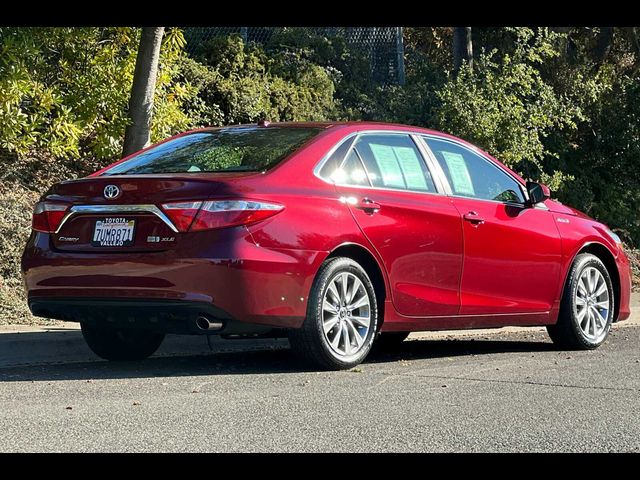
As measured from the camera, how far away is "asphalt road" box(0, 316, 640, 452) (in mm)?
5488

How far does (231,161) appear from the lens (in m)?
7.85

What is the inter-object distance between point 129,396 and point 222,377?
37.6 inches

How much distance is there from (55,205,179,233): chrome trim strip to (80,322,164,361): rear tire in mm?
1051

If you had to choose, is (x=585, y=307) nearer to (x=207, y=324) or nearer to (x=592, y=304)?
(x=592, y=304)

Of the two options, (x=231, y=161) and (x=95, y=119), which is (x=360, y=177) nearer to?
(x=231, y=161)

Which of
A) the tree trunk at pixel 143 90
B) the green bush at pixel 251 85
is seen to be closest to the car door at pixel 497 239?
the tree trunk at pixel 143 90

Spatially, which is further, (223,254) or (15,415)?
(223,254)

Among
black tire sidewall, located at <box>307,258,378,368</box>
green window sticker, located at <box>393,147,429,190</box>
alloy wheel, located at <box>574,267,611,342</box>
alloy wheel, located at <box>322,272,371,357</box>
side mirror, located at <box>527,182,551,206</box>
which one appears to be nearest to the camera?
black tire sidewall, located at <box>307,258,378,368</box>

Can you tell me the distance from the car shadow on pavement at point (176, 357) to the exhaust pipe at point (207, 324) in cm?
54

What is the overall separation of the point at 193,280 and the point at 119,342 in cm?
153

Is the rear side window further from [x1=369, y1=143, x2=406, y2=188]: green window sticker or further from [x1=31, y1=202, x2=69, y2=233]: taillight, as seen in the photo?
[x1=31, y1=202, x2=69, y2=233]: taillight

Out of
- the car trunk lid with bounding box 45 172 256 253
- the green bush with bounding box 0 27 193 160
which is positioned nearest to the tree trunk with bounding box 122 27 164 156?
the green bush with bounding box 0 27 193 160

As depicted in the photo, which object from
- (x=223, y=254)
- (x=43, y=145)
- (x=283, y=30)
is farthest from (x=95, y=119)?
(x=223, y=254)

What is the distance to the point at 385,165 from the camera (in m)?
8.30
